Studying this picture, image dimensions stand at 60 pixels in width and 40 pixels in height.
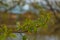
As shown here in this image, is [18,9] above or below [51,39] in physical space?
above

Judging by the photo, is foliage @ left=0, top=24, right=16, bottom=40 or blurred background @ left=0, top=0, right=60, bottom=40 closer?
foliage @ left=0, top=24, right=16, bottom=40

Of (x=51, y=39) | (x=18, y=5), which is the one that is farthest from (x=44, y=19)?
(x=51, y=39)

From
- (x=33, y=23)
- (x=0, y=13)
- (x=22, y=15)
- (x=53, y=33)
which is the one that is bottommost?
(x=53, y=33)

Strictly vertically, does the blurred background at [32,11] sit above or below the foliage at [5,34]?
below

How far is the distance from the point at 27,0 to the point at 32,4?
0.34 ft

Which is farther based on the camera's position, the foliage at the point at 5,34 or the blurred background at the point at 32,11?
→ the blurred background at the point at 32,11

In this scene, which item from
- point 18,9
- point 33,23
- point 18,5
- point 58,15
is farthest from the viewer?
point 58,15

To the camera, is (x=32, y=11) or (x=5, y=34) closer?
(x=5, y=34)

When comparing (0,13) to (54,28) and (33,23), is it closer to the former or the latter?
(54,28)

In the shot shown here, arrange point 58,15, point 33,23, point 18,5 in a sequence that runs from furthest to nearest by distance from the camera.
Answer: point 58,15, point 18,5, point 33,23

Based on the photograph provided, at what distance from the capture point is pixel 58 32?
10.3 feet

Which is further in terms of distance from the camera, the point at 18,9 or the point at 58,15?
the point at 58,15

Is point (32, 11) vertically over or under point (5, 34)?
under

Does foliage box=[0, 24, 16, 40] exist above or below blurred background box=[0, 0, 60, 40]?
above
